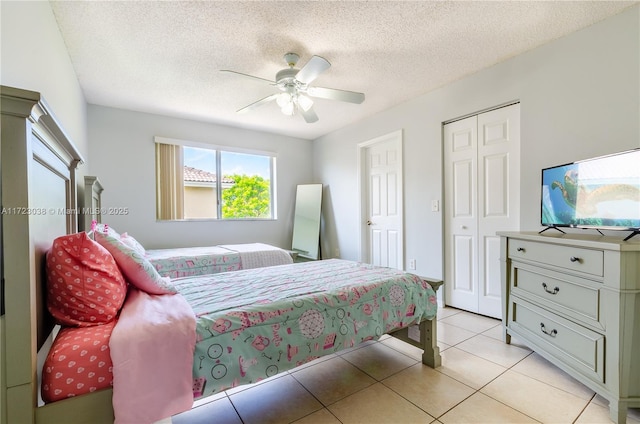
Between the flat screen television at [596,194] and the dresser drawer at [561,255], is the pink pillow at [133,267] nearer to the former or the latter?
the dresser drawer at [561,255]

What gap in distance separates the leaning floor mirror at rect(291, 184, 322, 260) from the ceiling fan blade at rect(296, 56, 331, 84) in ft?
8.78

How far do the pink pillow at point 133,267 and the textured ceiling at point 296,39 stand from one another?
154 centimetres

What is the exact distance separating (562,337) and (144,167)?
4551 mm

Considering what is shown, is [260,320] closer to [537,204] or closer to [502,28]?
[537,204]

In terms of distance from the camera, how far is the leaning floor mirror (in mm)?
4582

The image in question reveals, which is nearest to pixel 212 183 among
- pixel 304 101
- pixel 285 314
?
pixel 304 101

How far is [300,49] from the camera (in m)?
2.23

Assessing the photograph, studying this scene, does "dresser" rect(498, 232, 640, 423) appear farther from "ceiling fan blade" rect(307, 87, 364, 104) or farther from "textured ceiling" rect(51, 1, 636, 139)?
"ceiling fan blade" rect(307, 87, 364, 104)

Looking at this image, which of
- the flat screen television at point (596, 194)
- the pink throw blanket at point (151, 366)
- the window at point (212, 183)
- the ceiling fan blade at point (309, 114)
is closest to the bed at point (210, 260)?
the window at point (212, 183)

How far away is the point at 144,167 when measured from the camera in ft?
12.1

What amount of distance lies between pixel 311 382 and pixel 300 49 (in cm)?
246

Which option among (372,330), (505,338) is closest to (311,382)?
(372,330)

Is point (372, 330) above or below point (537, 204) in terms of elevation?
Answer: below

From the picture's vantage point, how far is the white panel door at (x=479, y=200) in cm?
257
